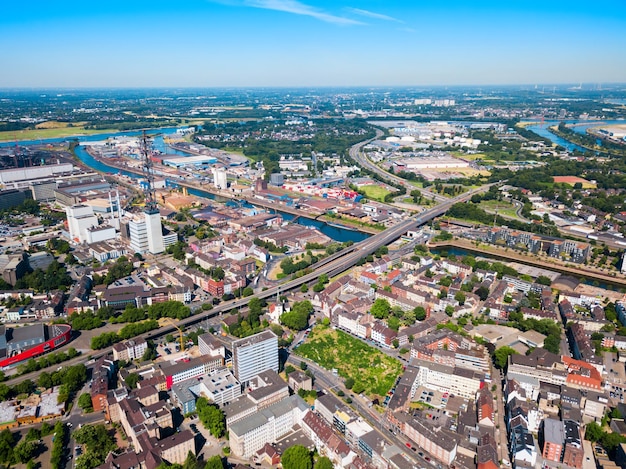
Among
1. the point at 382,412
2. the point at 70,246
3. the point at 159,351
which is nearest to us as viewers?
the point at 382,412

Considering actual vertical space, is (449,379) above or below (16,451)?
above

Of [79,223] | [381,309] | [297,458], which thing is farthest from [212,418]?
[79,223]

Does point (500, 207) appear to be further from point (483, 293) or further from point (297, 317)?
point (297, 317)

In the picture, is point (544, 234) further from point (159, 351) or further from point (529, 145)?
point (529, 145)

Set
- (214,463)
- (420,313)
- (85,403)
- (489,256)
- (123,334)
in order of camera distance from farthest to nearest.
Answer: (489,256), (420,313), (123,334), (85,403), (214,463)

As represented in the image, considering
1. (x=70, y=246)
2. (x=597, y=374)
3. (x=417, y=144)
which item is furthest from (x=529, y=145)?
(x=70, y=246)

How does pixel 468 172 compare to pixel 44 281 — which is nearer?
pixel 44 281
